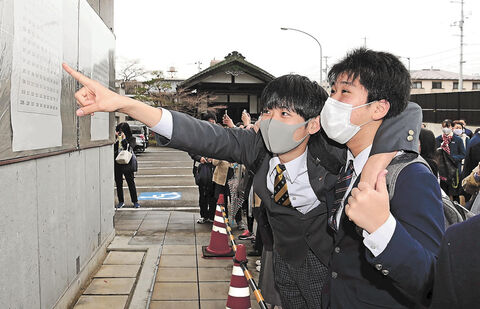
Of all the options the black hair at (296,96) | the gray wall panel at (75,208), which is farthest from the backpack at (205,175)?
the black hair at (296,96)

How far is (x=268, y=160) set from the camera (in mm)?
2656

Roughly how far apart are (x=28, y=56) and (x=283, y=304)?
2530 mm

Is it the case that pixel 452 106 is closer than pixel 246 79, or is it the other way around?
pixel 246 79

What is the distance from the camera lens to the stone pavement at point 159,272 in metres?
4.85

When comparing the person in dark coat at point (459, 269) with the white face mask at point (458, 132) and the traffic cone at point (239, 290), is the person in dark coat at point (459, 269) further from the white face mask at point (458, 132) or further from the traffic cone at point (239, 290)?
the white face mask at point (458, 132)

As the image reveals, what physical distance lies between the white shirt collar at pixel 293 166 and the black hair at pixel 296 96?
0.25 m

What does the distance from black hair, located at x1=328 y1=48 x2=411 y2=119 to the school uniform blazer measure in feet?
1.77

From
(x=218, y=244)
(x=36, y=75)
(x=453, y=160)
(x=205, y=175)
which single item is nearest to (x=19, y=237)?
(x=36, y=75)

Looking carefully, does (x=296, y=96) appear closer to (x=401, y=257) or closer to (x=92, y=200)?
(x=401, y=257)

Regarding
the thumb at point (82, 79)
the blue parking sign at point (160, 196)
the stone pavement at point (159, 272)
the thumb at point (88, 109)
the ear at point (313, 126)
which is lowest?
the stone pavement at point (159, 272)

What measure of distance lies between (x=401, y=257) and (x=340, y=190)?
2.61ft

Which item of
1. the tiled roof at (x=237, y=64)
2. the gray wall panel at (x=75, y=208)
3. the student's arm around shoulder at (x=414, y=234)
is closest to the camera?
the student's arm around shoulder at (x=414, y=234)

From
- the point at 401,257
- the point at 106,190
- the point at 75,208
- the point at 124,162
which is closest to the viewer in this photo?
the point at 401,257

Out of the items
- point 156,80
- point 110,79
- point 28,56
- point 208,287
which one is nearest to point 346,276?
point 28,56
